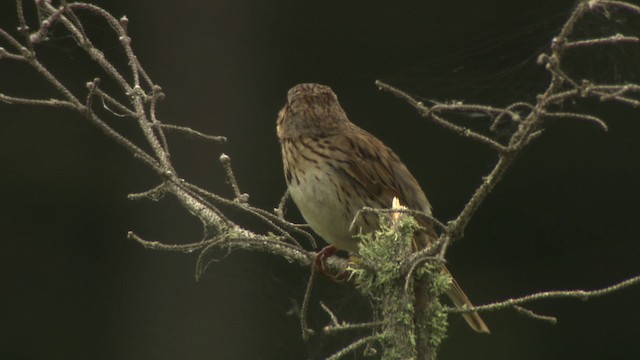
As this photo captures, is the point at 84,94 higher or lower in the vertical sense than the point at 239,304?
higher

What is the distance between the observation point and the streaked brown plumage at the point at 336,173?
3426mm

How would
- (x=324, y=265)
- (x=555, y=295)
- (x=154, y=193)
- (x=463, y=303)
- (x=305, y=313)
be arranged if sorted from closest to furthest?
(x=555, y=295) → (x=305, y=313) → (x=154, y=193) → (x=324, y=265) → (x=463, y=303)

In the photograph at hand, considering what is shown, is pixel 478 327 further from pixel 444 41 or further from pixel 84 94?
pixel 84 94

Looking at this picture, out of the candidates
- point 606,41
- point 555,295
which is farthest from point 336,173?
point 606,41

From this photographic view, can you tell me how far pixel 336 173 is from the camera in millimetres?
3490

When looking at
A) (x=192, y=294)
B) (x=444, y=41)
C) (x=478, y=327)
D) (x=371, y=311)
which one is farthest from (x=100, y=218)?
(x=371, y=311)

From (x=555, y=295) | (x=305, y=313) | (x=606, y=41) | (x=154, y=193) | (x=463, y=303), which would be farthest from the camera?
(x=463, y=303)

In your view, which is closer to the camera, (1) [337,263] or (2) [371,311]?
(2) [371,311]

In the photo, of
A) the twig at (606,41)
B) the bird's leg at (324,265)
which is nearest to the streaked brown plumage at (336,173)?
the bird's leg at (324,265)

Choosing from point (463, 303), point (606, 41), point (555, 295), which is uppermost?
point (606, 41)

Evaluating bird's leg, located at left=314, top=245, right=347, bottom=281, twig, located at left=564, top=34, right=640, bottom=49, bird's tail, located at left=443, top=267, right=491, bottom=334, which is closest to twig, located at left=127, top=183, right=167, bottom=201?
bird's leg, located at left=314, top=245, right=347, bottom=281

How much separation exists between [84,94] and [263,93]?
3.00 ft

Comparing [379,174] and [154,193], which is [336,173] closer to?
[379,174]

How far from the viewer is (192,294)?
24.1 feet
